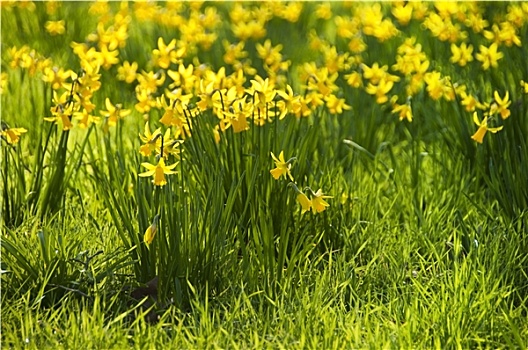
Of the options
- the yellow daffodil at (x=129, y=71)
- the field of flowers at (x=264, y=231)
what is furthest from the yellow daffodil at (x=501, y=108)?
the yellow daffodil at (x=129, y=71)

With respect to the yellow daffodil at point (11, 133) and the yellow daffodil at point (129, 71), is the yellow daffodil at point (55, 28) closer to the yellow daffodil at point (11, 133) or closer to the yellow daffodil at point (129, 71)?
the yellow daffodil at point (129, 71)

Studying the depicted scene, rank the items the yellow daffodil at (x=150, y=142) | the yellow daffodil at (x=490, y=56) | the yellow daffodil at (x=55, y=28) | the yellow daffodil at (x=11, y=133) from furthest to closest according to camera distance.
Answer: the yellow daffodil at (x=55, y=28)
the yellow daffodil at (x=490, y=56)
the yellow daffodil at (x=11, y=133)
the yellow daffodil at (x=150, y=142)

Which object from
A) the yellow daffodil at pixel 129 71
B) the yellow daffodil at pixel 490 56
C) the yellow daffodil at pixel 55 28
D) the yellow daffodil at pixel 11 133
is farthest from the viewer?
the yellow daffodil at pixel 55 28

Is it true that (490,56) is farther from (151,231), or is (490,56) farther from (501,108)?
(151,231)

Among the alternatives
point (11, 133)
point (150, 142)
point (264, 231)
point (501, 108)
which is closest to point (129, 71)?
point (11, 133)

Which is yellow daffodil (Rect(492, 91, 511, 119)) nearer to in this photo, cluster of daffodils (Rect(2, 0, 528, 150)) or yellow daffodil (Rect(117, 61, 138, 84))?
cluster of daffodils (Rect(2, 0, 528, 150))

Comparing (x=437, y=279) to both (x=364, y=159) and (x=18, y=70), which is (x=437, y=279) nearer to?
(x=364, y=159)

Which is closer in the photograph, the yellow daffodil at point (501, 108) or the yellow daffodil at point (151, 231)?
the yellow daffodil at point (151, 231)

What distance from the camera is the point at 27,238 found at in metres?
3.00

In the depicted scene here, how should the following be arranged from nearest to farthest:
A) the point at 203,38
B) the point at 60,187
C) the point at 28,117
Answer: the point at 60,187 < the point at 28,117 < the point at 203,38

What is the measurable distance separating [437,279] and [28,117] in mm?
2459

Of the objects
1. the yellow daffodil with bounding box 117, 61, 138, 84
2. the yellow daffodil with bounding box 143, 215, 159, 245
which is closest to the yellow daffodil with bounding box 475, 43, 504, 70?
the yellow daffodil with bounding box 117, 61, 138, 84

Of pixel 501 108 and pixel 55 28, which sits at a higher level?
pixel 55 28

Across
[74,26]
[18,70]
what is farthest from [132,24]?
[18,70]
